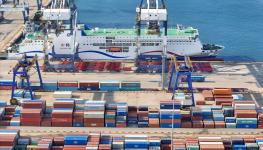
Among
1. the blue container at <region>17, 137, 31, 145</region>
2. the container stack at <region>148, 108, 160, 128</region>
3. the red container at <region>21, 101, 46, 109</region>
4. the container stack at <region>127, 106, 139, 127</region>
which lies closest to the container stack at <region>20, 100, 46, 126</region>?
the red container at <region>21, 101, 46, 109</region>

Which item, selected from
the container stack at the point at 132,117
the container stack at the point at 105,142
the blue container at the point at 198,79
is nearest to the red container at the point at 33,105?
the container stack at the point at 105,142

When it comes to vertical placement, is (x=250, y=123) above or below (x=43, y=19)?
below

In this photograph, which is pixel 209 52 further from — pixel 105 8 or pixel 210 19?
pixel 105 8

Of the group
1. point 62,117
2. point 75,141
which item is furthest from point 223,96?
point 75,141

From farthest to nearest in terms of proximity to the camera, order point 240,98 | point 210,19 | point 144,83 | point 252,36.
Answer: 1. point 210,19
2. point 252,36
3. point 144,83
4. point 240,98

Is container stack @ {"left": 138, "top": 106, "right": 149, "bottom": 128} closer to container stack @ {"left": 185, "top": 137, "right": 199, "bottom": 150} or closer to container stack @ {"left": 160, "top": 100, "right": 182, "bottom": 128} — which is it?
container stack @ {"left": 160, "top": 100, "right": 182, "bottom": 128}

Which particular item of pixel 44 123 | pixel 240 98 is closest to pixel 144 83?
pixel 240 98
